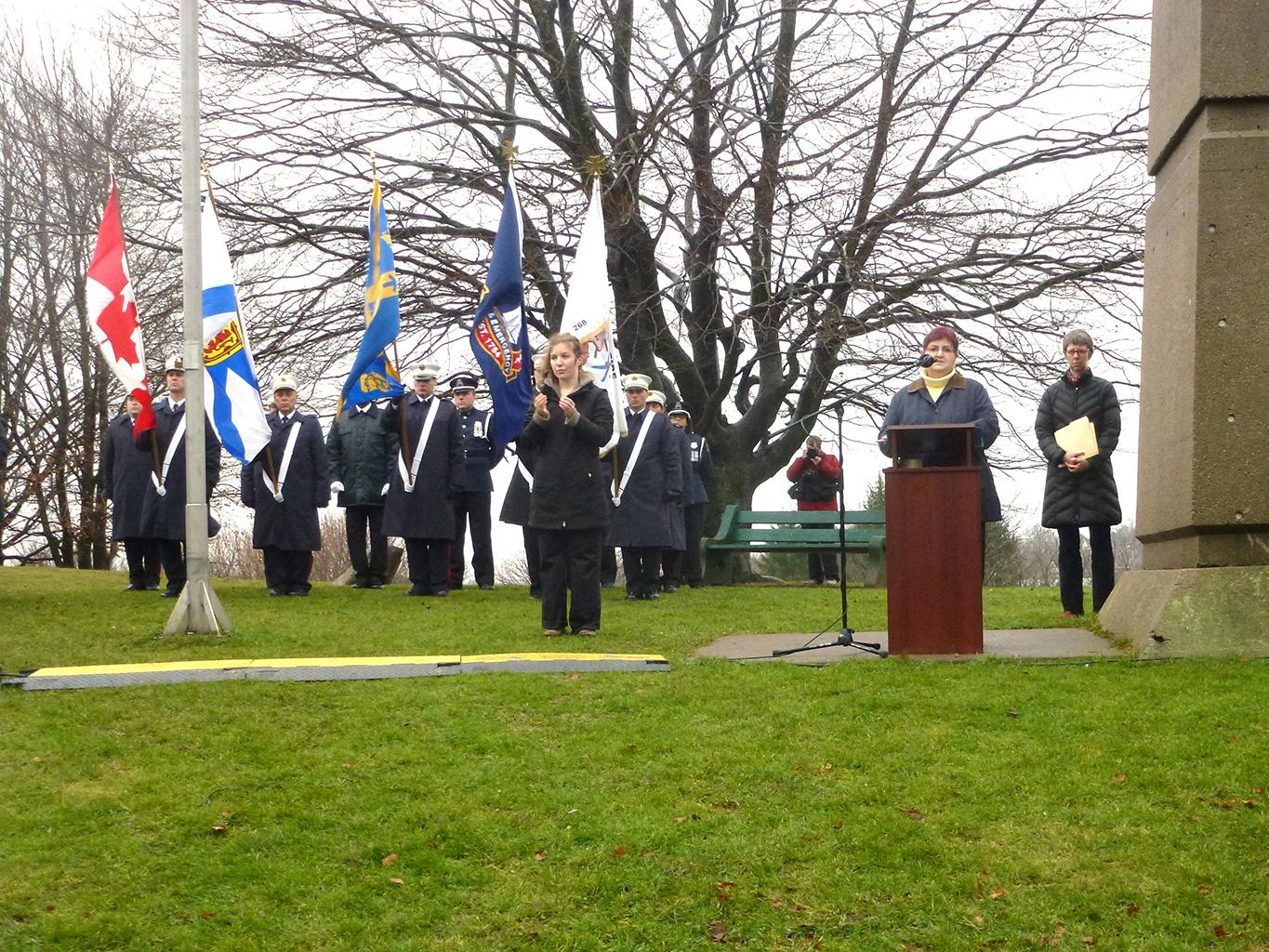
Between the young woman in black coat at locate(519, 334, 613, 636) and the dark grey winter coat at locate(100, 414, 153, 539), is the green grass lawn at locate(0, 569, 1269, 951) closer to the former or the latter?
the young woman in black coat at locate(519, 334, 613, 636)

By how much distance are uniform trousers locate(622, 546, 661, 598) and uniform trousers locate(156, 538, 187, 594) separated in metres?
4.24

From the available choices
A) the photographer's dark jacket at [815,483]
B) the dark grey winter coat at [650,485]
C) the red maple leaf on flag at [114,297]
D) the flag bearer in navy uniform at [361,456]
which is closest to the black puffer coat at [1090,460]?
the dark grey winter coat at [650,485]

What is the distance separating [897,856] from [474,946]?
148 cm

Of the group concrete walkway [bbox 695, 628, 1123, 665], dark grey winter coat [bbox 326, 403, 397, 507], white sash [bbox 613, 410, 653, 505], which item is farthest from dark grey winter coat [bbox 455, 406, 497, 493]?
concrete walkway [bbox 695, 628, 1123, 665]

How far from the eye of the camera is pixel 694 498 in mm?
16672

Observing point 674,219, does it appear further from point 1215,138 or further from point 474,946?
point 474,946

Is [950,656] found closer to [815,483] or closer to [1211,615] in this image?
[1211,615]

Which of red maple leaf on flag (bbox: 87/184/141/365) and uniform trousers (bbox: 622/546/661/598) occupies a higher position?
red maple leaf on flag (bbox: 87/184/141/365)

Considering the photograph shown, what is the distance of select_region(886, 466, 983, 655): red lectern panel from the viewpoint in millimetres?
7750

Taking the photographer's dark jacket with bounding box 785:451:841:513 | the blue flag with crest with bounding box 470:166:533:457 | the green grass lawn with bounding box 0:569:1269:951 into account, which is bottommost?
the green grass lawn with bounding box 0:569:1269:951

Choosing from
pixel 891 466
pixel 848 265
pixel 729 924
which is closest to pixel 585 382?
pixel 891 466

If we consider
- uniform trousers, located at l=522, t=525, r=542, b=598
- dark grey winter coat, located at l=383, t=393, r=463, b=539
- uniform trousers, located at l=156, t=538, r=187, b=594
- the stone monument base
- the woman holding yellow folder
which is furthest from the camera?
dark grey winter coat, located at l=383, t=393, r=463, b=539

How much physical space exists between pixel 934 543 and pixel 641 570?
658cm

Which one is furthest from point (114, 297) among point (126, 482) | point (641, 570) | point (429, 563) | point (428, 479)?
point (641, 570)
